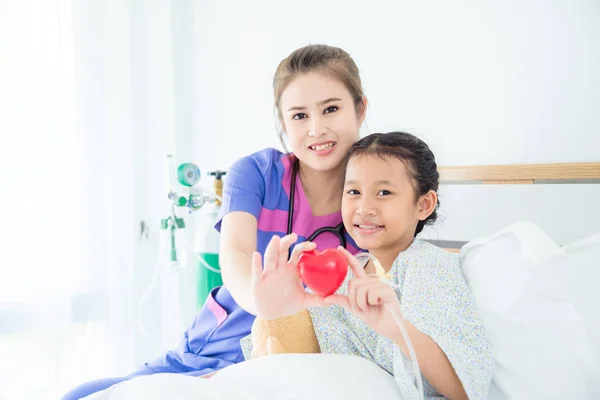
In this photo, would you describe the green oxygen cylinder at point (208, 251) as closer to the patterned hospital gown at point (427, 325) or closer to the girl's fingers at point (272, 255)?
the patterned hospital gown at point (427, 325)

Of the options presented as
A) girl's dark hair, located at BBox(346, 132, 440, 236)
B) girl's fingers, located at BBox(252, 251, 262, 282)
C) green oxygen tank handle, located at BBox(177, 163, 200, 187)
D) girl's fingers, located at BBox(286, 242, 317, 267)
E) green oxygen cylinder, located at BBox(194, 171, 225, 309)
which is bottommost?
green oxygen cylinder, located at BBox(194, 171, 225, 309)

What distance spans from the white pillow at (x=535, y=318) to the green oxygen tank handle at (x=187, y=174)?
1351mm

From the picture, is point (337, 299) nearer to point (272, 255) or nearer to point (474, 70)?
point (272, 255)

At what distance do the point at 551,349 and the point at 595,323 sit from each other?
119 millimetres

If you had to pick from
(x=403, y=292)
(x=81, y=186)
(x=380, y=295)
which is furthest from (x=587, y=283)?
(x=81, y=186)

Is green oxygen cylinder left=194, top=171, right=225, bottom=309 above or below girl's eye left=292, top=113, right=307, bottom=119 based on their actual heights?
below

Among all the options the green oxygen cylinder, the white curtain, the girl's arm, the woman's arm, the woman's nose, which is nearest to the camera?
the girl's arm

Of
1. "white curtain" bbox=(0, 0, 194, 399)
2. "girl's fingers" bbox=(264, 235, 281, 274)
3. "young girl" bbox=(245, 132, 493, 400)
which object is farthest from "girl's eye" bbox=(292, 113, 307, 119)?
Result: "white curtain" bbox=(0, 0, 194, 399)

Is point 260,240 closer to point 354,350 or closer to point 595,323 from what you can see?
point 354,350

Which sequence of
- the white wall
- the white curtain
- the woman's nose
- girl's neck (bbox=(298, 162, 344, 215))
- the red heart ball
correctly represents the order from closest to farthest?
the red heart ball
the woman's nose
girl's neck (bbox=(298, 162, 344, 215))
the white wall
the white curtain

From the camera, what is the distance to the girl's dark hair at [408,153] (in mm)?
1306

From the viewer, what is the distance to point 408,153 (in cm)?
131

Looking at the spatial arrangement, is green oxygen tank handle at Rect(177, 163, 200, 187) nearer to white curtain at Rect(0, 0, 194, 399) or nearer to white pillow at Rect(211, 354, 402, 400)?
white curtain at Rect(0, 0, 194, 399)

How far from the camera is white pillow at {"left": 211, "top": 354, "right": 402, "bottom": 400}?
2.96 ft
